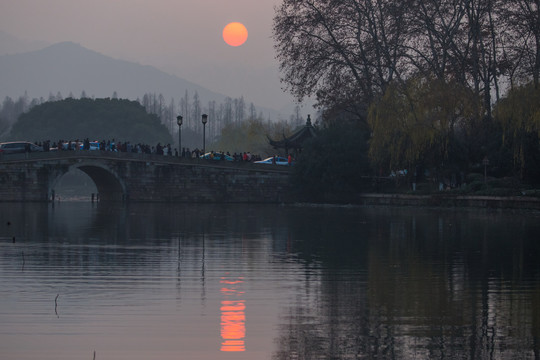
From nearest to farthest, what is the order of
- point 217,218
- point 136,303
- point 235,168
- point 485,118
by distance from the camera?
point 136,303 < point 217,218 < point 485,118 < point 235,168

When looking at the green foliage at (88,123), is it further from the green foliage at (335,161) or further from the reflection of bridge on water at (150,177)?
the green foliage at (335,161)

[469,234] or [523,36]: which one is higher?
[523,36]

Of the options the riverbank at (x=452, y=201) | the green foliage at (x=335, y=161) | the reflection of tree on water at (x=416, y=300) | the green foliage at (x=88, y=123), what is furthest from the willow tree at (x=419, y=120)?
the green foliage at (x=88, y=123)

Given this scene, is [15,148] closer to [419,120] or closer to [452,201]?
[419,120]

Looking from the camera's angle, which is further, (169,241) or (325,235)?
(325,235)

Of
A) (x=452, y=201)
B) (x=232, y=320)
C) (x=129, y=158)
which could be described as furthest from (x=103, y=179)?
(x=232, y=320)

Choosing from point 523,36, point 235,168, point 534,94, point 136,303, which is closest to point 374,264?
point 136,303

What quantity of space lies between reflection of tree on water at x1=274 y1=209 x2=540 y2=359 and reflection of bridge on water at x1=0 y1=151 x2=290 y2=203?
1383 inches

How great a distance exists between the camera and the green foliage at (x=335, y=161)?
55.9 m

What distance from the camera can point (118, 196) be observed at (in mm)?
62594

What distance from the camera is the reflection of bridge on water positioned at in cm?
5719

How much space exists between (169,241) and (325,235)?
18.9 feet

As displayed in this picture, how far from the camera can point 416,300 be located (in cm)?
1388

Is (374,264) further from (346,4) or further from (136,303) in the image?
(346,4)
